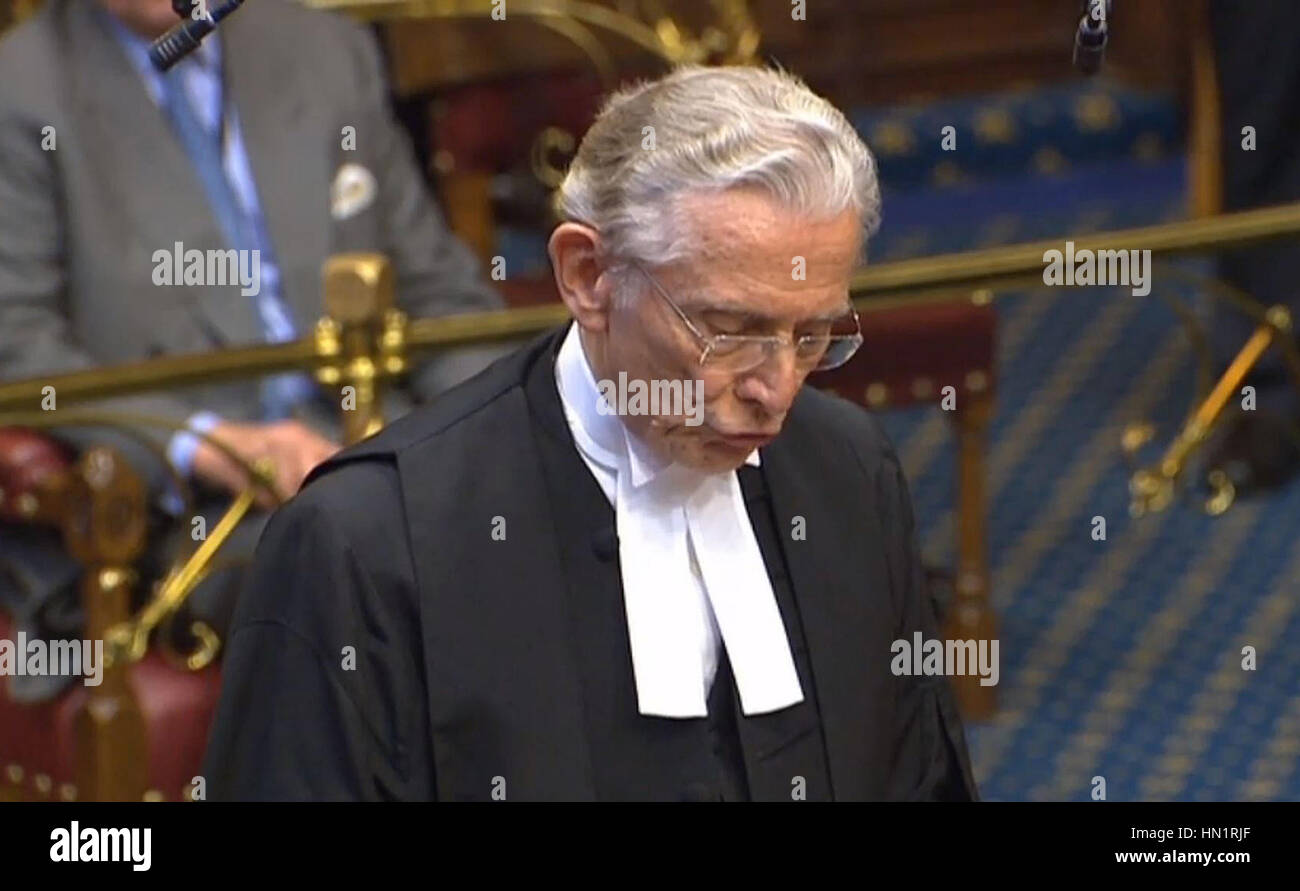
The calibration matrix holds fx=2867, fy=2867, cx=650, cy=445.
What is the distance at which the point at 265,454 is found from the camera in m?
4.32

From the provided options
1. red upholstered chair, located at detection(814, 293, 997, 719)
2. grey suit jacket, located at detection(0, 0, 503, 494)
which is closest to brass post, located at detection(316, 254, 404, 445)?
grey suit jacket, located at detection(0, 0, 503, 494)

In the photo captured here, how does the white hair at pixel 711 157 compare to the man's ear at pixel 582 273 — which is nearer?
the white hair at pixel 711 157

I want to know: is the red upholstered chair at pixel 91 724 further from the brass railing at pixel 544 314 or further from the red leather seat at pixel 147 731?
the brass railing at pixel 544 314

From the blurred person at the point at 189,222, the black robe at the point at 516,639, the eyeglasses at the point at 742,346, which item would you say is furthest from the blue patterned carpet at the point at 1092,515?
the eyeglasses at the point at 742,346

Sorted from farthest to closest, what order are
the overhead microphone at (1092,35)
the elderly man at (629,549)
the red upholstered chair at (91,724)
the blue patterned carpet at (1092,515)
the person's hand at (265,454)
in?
the blue patterned carpet at (1092,515) → the person's hand at (265,454) → the red upholstered chair at (91,724) → the elderly man at (629,549) → the overhead microphone at (1092,35)

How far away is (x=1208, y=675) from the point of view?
5.11 metres

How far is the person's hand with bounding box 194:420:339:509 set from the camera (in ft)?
14.1

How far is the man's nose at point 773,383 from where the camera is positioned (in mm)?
2707

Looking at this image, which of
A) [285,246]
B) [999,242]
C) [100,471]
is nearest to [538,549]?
[100,471]

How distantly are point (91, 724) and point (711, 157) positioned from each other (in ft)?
5.91

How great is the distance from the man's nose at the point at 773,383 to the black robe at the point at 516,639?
244 mm

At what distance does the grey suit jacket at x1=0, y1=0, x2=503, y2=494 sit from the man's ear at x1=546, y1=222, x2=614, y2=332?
1684 mm
